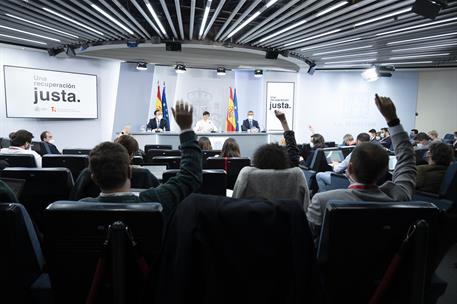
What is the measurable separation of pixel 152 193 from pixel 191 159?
0.90 ft

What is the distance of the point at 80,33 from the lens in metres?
7.61

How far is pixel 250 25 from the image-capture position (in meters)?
7.43

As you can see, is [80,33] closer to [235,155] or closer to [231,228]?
[235,155]

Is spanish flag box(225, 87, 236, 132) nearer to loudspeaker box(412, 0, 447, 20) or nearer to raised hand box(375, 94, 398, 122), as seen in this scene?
loudspeaker box(412, 0, 447, 20)

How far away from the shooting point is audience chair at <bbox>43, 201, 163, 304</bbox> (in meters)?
1.27

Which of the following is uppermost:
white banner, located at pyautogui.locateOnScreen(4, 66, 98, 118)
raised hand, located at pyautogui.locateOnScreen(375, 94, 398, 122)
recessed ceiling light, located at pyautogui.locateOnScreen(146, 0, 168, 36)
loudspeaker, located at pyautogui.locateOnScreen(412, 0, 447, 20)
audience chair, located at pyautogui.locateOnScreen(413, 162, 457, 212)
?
recessed ceiling light, located at pyautogui.locateOnScreen(146, 0, 168, 36)

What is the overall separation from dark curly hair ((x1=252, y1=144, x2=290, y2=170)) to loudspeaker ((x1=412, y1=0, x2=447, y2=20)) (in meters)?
3.74

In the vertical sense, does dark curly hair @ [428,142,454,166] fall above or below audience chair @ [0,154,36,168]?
above

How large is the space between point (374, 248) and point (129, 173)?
127cm

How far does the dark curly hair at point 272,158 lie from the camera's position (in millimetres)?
2758

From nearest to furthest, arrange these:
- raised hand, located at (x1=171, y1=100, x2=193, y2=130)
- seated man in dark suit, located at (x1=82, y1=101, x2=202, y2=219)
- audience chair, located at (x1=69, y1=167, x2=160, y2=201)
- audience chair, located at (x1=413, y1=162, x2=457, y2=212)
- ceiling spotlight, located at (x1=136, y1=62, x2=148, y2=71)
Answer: seated man in dark suit, located at (x1=82, y1=101, x2=202, y2=219), raised hand, located at (x1=171, y1=100, x2=193, y2=130), audience chair, located at (x1=69, y1=167, x2=160, y2=201), audience chair, located at (x1=413, y1=162, x2=457, y2=212), ceiling spotlight, located at (x1=136, y1=62, x2=148, y2=71)

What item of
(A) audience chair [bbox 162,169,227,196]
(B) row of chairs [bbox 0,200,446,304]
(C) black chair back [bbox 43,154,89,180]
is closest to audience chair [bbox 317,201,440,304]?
(B) row of chairs [bbox 0,200,446,304]

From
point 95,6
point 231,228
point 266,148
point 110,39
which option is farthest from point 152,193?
point 110,39

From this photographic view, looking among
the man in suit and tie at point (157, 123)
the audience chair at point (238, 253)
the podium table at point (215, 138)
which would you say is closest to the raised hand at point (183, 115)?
the audience chair at point (238, 253)
